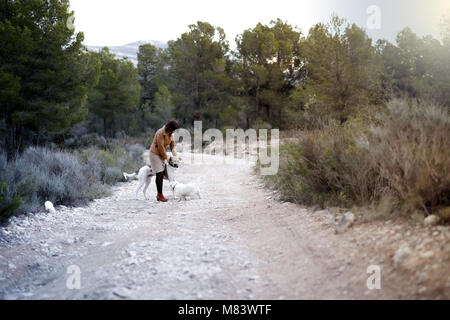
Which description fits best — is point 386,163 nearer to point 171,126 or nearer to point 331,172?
point 331,172

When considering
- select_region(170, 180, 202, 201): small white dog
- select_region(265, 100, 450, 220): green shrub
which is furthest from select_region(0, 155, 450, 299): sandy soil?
select_region(170, 180, 202, 201): small white dog

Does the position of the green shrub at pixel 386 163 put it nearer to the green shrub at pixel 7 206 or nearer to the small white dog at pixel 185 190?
the small white dog at pixel 185 190

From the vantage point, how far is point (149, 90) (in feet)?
132

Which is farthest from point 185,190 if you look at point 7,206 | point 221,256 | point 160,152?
point 221,256

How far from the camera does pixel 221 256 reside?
3.90m

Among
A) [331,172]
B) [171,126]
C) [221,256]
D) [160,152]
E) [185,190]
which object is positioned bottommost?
[221,256]

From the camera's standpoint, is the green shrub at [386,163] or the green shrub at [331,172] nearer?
the green shrub at [386,163]

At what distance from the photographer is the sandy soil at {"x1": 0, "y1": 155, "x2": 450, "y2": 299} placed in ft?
9.66

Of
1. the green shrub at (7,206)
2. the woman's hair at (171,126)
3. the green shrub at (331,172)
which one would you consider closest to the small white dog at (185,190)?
the woman's hair at (171,126)

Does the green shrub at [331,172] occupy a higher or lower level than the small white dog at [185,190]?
higher

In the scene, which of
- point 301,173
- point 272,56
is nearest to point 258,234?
point 301,173

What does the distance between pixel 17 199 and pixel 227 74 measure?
27.9 metres

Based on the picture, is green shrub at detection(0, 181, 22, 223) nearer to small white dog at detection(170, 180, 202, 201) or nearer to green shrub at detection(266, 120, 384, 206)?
small white dog at detection(170, 180, 202, 201)

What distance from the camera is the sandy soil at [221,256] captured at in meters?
2.94
